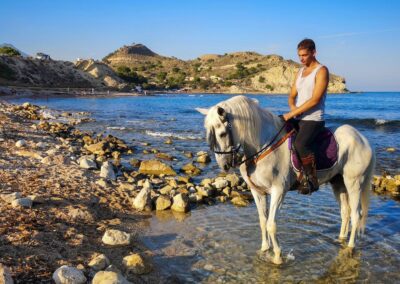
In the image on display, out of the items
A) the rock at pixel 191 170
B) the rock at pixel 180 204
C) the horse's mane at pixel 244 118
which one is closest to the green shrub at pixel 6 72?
the rock at pixel 191 170

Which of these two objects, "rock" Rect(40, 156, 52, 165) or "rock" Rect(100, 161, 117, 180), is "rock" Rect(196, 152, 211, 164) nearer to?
"rock" Rect(100, 161, 117, 180)

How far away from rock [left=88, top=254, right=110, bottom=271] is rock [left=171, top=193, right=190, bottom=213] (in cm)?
332

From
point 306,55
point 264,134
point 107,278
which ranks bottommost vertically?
point 107,278

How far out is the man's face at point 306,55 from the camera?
6000 mm

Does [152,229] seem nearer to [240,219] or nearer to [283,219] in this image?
[240,219]

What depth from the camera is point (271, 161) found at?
19.6 ft

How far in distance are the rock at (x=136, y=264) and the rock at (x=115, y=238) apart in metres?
0.76

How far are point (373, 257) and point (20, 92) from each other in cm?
6870

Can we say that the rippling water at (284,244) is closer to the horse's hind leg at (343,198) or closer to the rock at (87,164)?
the horse's hind leg at (343,198)

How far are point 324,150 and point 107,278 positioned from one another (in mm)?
3841

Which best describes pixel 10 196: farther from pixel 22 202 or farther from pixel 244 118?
pixel 244 118

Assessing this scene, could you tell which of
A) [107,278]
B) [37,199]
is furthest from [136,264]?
[37,199]

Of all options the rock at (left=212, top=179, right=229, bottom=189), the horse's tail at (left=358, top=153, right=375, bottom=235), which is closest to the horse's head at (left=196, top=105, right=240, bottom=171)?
the horse's tail at (left=358, top=153, right=375, bottom=235)

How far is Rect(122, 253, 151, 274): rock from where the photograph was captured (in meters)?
5.73
